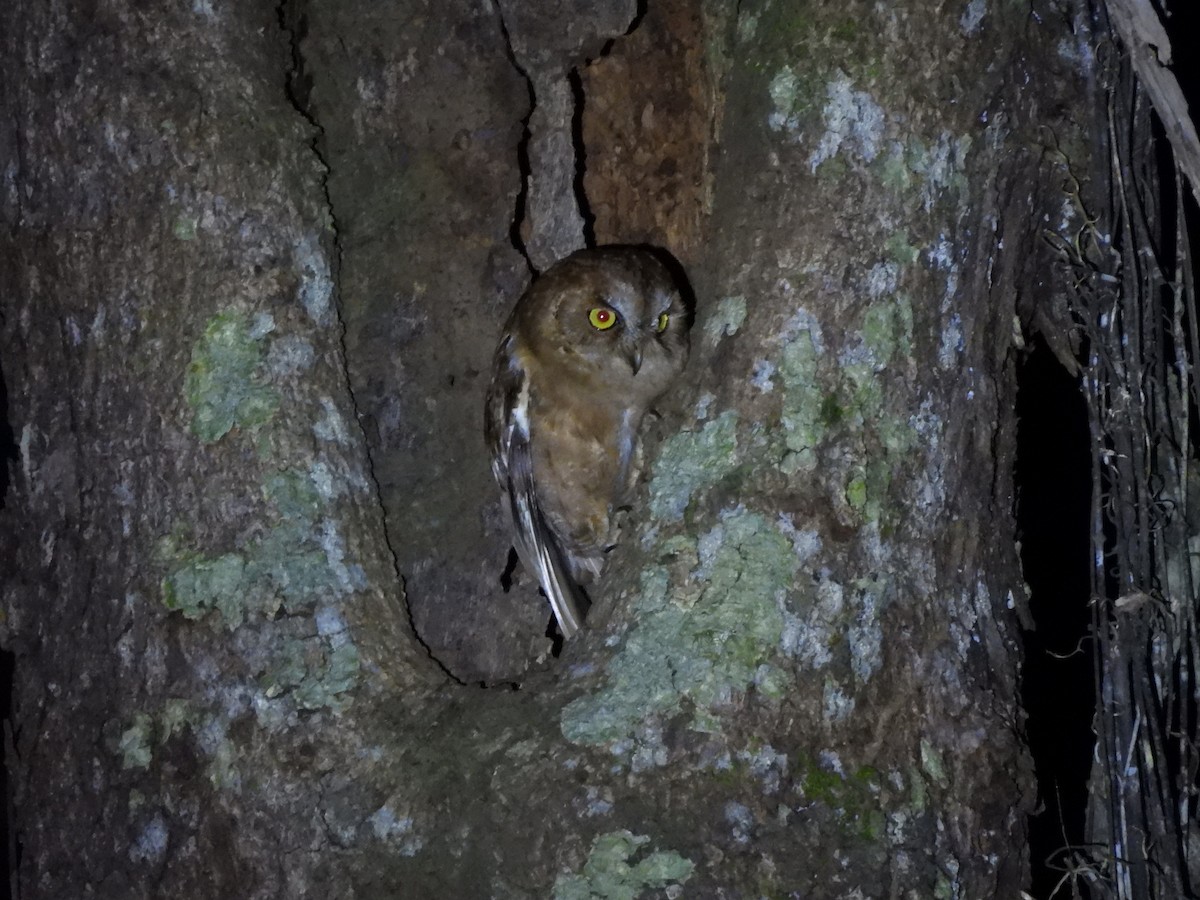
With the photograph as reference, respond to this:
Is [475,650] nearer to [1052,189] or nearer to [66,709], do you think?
[66,709]

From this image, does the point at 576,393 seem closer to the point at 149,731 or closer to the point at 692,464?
the point at 692,464

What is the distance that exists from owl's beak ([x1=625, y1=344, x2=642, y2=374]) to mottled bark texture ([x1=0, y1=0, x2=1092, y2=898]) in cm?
97

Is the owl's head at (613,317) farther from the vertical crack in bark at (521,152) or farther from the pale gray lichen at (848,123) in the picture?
the pale gray lichen at (848,123)

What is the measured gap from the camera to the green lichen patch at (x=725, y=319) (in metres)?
2.04

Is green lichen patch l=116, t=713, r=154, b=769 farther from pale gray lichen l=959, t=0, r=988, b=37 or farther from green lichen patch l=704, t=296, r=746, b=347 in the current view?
pale gray lichen l=959, t=0, r=988, b=37

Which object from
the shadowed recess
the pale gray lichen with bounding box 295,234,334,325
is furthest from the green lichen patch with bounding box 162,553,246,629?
the shadowed recess

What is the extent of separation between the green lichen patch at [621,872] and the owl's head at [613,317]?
1.47 metres

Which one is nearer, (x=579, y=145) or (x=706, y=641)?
(x=706, y=641)

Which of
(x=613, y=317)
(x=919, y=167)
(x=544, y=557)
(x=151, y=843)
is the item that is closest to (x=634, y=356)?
(x=613, y=317)

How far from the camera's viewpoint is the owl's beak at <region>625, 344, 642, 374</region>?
3.18 meters

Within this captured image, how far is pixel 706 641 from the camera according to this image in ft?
6.18

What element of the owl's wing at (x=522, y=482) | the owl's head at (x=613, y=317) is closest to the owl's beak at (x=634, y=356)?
the owl's head at (x=613, y=317)

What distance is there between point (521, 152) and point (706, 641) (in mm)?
1296

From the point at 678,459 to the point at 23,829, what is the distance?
49.6 inches
